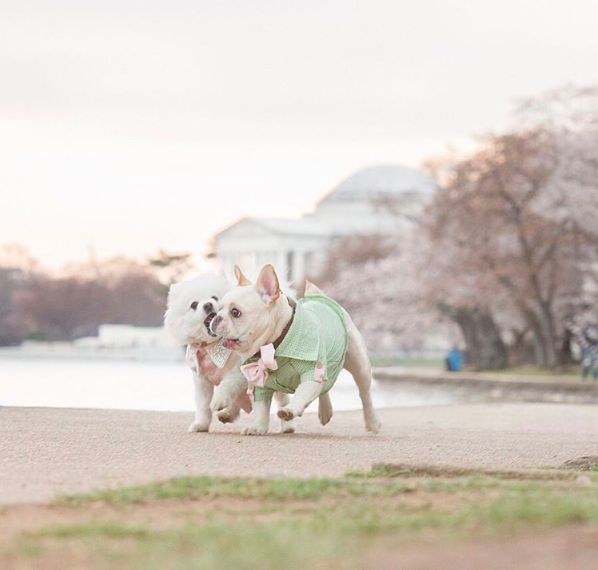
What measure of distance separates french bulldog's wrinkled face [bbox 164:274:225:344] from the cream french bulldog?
0.76 feet

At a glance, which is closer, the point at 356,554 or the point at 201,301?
the point at 356,554

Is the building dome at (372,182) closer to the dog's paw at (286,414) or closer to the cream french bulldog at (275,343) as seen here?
the cream french bulldog at (275,343)

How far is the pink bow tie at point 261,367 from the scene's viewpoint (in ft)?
38.8

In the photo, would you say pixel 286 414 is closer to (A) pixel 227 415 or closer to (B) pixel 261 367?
(B) pixel 261 367

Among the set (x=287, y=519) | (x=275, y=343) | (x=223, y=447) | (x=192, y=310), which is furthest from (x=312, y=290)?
(x=287, y=519)

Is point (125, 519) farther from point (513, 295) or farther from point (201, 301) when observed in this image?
point (513, 295)

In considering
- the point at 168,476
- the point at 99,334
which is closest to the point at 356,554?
the point at 168,476

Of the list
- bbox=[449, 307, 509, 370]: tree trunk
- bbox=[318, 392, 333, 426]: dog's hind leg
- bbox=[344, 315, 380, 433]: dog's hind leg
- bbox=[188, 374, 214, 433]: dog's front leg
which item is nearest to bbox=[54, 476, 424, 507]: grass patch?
bbox=[188, 374, 214, 433]: dog's front leg

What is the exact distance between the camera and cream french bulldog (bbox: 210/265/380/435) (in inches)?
464

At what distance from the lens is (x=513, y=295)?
54.0 meters

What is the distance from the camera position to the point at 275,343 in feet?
39.6

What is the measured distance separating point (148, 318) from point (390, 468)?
131494mm

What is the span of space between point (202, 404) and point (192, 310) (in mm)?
940

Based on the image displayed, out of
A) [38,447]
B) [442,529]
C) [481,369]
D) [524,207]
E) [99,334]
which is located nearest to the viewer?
[442,529]
